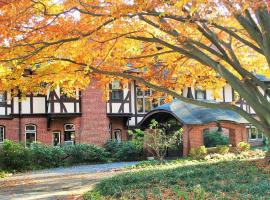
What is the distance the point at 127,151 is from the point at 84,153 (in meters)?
2.79

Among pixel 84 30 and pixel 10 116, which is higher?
pixel 84 30

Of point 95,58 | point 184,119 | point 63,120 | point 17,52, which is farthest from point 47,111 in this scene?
point 17,52

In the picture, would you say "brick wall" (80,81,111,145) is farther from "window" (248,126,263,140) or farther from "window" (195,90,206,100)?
"window" (248,126,263,140)

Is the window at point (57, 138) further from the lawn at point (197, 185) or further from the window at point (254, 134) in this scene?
the lawn at point (197, 185)

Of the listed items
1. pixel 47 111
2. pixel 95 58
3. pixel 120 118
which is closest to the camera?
pixel 95 58

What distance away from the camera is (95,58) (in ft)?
47.4

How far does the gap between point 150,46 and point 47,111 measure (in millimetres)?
12834

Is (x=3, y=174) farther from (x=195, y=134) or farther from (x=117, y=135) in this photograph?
(x=195, y=134)

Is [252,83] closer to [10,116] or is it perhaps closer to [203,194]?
[203,194]

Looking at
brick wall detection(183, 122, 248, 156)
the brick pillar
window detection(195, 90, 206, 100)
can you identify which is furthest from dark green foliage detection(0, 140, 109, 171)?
window detection(195, 90, 206, 100)

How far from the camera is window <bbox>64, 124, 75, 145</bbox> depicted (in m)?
27.3

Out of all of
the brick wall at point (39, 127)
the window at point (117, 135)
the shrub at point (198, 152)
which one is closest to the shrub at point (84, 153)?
the brick wall at point (39, 127)

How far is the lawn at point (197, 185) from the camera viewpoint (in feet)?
29.4

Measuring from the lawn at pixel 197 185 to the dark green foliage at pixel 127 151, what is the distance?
12.4 metres
